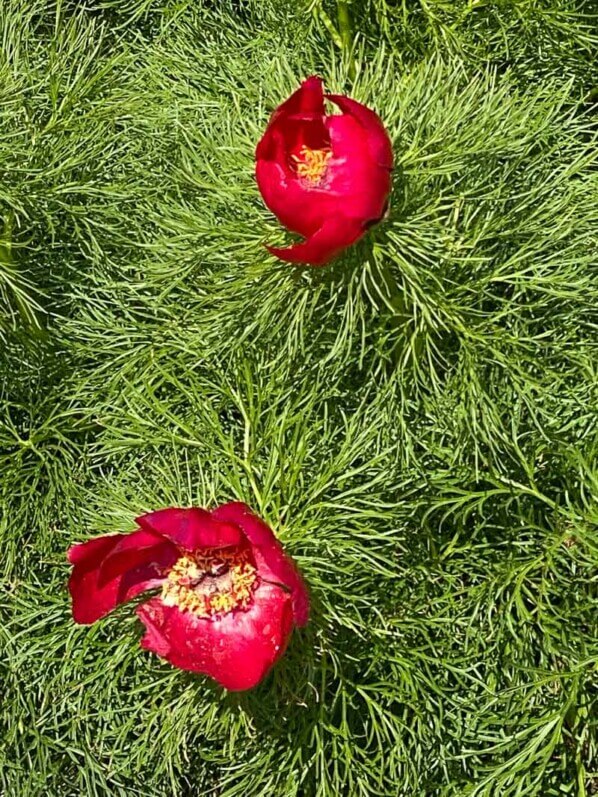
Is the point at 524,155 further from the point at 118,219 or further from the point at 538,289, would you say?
the point at 118,219

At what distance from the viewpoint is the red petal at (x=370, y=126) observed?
92 cm

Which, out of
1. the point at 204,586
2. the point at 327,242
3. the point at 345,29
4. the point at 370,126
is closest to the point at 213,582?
the point at 204,586

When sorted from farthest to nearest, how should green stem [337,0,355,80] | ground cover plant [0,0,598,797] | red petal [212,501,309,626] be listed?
green stem [337,0,355,80], ground cover plant [0,0,598,797], red petal [212,501,309,626]

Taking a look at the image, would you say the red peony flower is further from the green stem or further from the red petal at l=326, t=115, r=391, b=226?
the green stem

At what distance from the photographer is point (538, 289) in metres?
1.18

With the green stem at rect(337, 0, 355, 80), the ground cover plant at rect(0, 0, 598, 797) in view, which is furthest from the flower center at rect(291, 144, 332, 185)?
the green stem at rect(337, 0, 355, 80)

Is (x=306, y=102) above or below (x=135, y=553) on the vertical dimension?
above

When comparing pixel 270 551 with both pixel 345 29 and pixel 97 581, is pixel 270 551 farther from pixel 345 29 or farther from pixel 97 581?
pixel 345 29

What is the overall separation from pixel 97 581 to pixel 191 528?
11 cm

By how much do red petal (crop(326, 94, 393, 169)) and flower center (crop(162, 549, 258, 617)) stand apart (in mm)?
392

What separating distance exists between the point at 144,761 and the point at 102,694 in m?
0.10

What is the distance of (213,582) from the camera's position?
935mm

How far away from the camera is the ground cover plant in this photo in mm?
1092

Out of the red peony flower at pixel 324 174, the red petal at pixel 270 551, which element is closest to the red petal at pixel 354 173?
the red peony flower at pixel 324 174
